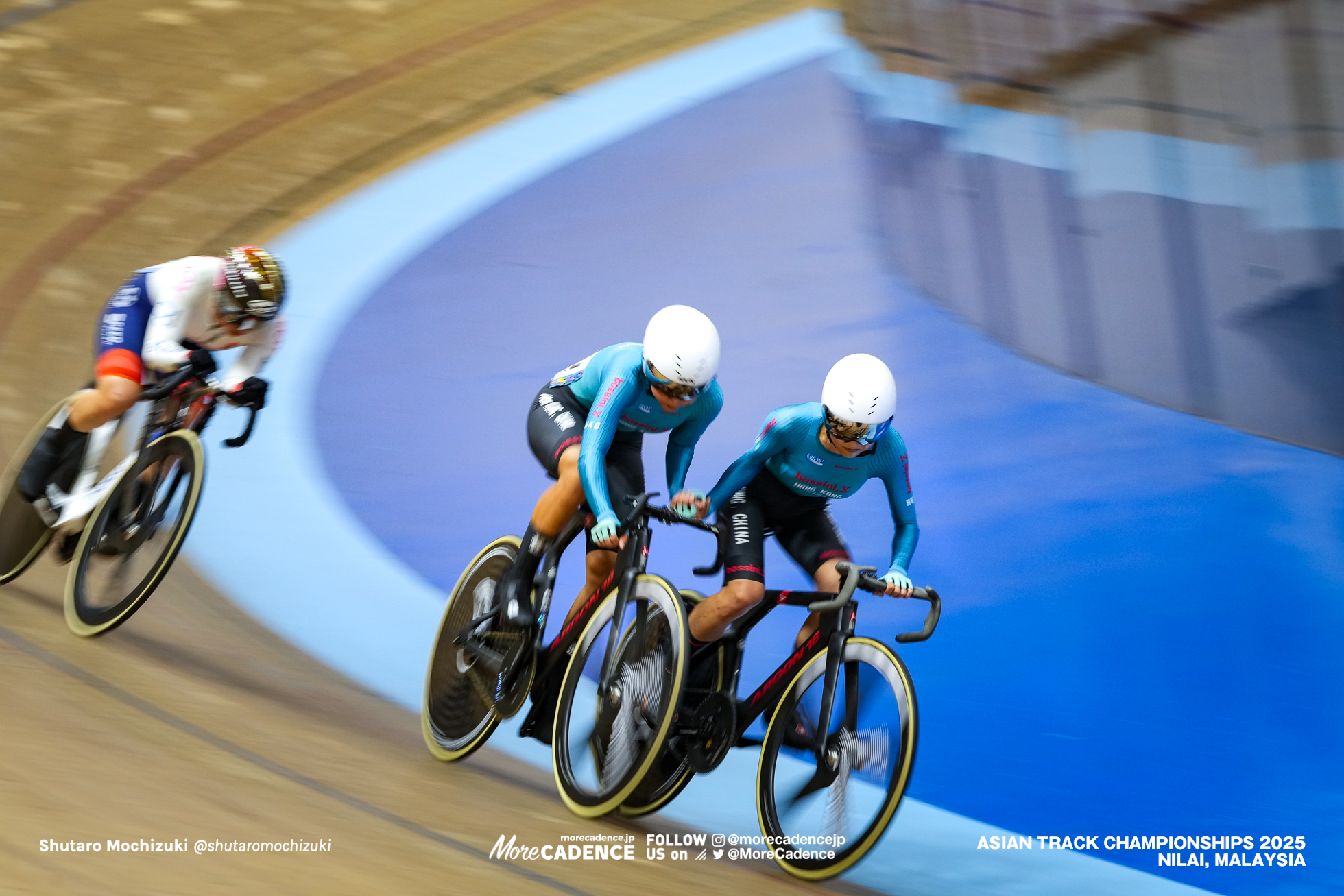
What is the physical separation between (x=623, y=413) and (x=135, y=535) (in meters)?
1.55

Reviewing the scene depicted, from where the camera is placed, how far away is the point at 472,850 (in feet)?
9.72

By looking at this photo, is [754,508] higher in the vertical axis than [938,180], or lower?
higher

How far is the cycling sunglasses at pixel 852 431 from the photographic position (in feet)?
10.6

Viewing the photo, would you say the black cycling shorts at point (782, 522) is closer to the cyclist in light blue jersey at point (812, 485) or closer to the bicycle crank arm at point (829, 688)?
the cyclist in light blue jersey at point (812, 485)

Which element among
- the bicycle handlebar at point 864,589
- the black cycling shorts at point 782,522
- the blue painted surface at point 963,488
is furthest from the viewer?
the blue painted surface at point 963,488

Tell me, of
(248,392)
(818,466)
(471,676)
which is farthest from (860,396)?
(248,392)

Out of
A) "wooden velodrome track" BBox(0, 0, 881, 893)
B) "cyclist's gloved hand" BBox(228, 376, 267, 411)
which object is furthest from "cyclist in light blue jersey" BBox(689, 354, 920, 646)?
"cyclist's gloved hand" BBox(228, 376, 267, 411)

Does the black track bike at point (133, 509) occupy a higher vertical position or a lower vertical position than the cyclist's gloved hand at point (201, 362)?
lower

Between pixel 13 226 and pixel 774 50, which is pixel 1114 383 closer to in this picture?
pixel 774 50

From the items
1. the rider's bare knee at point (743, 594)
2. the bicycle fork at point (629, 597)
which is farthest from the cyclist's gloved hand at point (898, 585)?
the bicycle fork at point (629, 597)

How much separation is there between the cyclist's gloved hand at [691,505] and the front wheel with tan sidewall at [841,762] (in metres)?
0.47

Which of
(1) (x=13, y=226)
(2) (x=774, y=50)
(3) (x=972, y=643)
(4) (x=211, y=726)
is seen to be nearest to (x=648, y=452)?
(3) (x=972, y=643)

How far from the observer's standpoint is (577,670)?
338 centimetres

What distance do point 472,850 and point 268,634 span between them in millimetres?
1884
